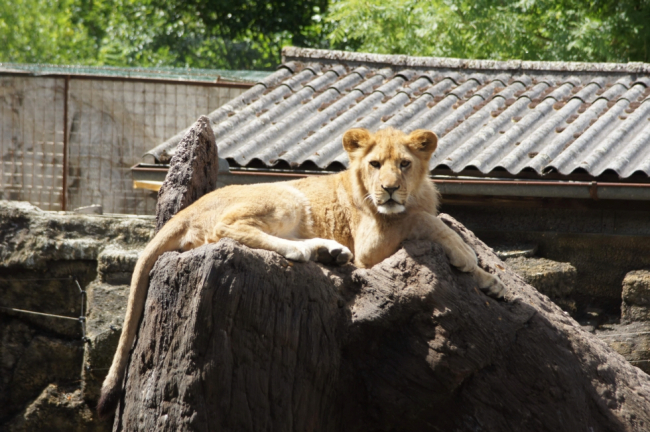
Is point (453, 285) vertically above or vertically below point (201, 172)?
below

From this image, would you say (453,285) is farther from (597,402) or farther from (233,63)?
(233,63)

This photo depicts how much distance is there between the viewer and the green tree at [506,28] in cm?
1399

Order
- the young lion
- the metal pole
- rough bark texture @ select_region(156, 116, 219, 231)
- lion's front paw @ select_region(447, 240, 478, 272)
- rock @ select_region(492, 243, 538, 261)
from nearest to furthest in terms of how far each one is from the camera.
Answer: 1. the young lion
2. lion's front paw @ select_region(447, 240, 478, 272)
3. rough bark texture @ select_region(156, 116, 219, 231)
4. rock @ select_region(492, 243, 538, 261)
5. the metal pole

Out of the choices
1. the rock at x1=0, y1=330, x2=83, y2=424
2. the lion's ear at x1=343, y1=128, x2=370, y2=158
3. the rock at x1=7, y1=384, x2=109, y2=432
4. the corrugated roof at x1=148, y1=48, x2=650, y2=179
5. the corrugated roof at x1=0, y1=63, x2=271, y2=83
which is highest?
the corrugated roof at x1=0, y1=63, x2=271, y2=83

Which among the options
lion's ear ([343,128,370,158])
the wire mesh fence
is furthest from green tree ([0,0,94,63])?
lion's ear ([343,128,370,158])

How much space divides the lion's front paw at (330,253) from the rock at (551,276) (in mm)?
2781

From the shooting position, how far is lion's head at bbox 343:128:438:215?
4.79 metres

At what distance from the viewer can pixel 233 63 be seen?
25844mm

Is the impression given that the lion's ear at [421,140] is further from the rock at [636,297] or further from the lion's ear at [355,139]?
the rock at [636,297]

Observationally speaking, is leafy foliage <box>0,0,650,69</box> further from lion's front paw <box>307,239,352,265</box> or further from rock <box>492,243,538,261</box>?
lion's front paw <box>307,239,352,265</box>

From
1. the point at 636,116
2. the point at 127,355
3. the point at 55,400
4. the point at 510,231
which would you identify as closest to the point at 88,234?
the point at 55,400

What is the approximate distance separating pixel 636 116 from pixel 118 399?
6.70 metres

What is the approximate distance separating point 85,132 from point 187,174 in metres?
5.61

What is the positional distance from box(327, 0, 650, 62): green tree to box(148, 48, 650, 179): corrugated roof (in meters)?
4.95
